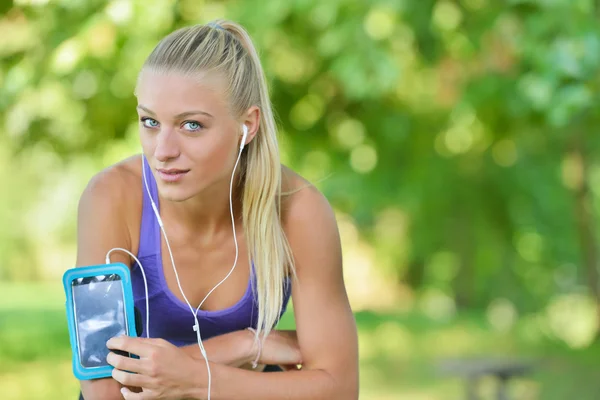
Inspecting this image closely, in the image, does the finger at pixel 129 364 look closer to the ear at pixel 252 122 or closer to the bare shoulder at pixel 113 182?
the bare shoulder at pixel 113 182

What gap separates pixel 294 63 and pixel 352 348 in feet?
17.1

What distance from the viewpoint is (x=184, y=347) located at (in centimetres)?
268

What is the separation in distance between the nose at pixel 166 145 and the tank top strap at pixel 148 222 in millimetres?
319

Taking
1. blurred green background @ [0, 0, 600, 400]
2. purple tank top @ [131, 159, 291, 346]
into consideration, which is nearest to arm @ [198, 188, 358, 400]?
purple tank top @ [131, 159, 291, 346]

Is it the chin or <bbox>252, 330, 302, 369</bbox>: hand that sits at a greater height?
the chin

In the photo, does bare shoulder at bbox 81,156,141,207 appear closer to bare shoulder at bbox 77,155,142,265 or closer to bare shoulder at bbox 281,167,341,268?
bare shoulder at bbox 77,155,142,265

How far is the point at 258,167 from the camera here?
2.73 metres

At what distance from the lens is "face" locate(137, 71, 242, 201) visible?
245 cm

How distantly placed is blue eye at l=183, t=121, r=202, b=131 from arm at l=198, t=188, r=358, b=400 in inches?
16.7

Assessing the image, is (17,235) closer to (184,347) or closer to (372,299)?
(372,299)

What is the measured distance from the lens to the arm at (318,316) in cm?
261

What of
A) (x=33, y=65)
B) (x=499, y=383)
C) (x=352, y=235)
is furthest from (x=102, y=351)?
(x=352, y=235)

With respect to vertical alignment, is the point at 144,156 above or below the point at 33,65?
below

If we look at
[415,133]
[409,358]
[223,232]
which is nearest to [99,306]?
[223,232]
